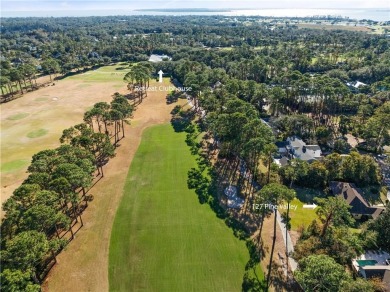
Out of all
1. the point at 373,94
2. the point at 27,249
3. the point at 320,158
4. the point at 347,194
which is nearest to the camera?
the point at 27,249

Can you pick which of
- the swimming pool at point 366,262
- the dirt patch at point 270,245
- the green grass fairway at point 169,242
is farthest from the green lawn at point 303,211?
the green grass fairway at point 169,242

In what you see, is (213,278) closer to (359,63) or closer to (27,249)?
(27,249)

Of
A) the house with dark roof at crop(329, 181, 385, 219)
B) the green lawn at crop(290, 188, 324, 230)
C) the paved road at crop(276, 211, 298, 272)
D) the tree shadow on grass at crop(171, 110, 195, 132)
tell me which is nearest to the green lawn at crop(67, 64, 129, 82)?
the tree shadow on grass at crop(171, 110, 195, 132)

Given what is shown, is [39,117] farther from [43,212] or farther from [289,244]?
[289,244]

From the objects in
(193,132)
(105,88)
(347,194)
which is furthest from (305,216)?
(105,88)

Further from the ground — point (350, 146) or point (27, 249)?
point (27, 249)

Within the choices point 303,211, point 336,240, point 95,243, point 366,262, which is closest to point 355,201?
point 303,211
